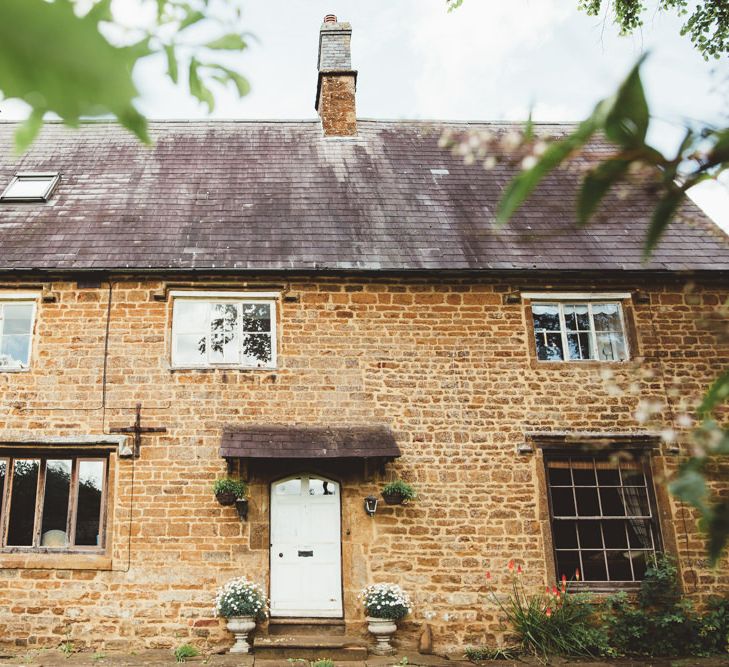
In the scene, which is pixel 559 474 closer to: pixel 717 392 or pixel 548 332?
pixel 548 332

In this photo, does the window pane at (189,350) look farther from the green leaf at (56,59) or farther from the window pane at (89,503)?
the green leaf at (56,59)

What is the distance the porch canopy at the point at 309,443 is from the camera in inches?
360

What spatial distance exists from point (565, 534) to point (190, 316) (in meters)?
6.54

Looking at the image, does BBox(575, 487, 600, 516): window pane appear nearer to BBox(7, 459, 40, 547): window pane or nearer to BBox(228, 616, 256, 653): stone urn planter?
BBox(228, 616, 256, 653): stone urn planter

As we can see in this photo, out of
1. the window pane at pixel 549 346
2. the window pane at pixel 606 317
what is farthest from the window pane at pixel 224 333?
the window pane at pixel 606 317

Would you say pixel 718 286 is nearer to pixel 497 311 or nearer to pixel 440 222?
pixel 497 311

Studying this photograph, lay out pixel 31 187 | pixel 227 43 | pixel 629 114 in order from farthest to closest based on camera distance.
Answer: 1. pixel 31 187
2. pixel 227 43
3. pixel 629 114

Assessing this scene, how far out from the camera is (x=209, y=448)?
962cm

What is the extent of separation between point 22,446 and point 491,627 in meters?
7.10

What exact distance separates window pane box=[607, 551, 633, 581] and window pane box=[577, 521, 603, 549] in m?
0.22

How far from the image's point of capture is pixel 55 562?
9117mm

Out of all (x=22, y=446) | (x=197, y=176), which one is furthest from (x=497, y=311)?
(x=22, y=446)

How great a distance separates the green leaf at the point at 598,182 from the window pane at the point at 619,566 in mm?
10011

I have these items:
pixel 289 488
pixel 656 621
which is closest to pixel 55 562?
pixel 289 488
